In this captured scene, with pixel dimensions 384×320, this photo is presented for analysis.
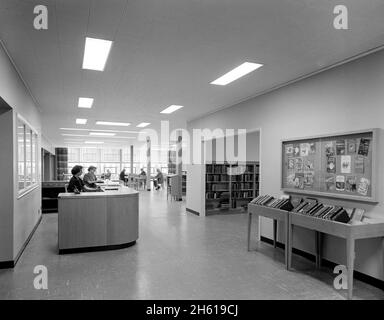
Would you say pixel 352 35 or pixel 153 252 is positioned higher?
pixel 352 35

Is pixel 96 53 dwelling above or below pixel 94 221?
above

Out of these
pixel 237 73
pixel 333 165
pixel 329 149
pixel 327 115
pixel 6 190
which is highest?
pixel 237 73

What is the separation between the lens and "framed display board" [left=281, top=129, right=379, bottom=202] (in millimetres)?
3638

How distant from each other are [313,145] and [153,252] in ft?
10.5

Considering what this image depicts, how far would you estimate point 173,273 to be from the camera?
13.0ft

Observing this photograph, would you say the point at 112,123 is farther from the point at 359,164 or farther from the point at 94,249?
the point at 359,164

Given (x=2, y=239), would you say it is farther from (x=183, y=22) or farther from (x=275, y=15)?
(x=275, y=15)

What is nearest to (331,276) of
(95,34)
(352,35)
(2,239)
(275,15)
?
(352,35)

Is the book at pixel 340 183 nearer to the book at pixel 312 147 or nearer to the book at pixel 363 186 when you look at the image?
the book at pixel 363 186

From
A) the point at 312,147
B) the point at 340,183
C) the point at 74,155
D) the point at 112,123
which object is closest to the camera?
the point at 340,183

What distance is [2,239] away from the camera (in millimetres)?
4125

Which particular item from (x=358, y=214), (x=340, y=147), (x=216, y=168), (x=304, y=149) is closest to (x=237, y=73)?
(x=304, y=149)

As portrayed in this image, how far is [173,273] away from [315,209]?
85.0 inches

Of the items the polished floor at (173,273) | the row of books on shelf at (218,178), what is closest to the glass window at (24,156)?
the polished floor at (173,273)
